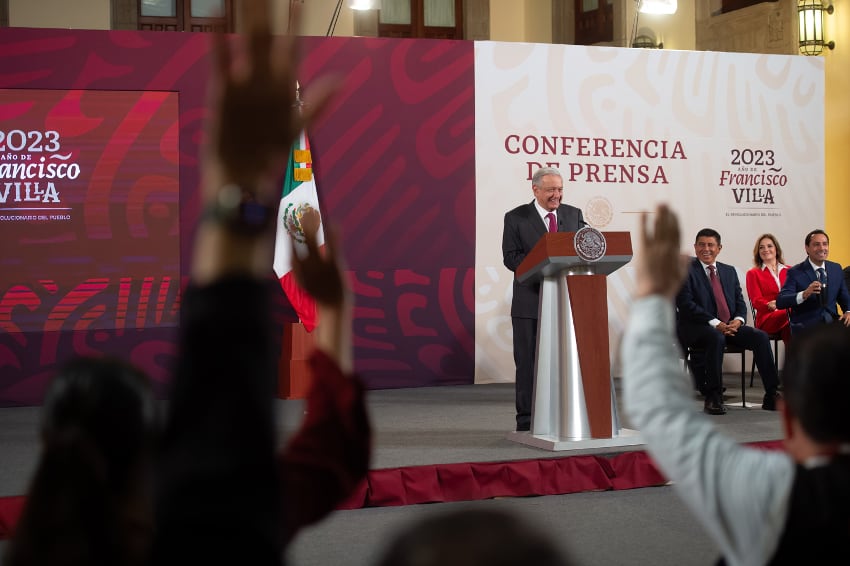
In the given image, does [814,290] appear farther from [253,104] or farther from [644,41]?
[253,104]

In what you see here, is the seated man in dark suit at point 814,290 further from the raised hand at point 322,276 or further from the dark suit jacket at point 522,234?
the raised hand at point 322,276

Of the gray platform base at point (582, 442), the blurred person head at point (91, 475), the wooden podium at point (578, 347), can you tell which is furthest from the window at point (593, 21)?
the blurred person head at point (91, 475)

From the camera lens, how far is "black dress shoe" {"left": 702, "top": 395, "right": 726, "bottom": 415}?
6199 mm

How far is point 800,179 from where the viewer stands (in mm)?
8539

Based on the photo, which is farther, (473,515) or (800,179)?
(800,179)

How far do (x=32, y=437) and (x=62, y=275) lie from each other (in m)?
1.64

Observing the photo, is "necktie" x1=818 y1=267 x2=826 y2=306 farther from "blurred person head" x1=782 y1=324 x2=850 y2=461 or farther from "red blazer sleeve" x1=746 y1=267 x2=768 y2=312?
"blurred person head" x1=782 y1=324 x2=850 y2=461

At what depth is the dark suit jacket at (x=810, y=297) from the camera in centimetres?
665

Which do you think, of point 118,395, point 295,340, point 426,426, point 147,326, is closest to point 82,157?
point 147,326

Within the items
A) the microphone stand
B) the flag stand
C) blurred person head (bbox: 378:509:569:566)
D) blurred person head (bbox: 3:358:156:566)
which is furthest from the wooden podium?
the microphone stand

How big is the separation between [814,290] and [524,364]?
2.31 meters

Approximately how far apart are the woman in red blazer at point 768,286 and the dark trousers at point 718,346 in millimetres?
567

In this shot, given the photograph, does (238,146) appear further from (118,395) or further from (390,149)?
(390,149)

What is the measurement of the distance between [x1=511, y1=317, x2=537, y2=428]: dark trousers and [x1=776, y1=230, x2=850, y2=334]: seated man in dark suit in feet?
7.13
